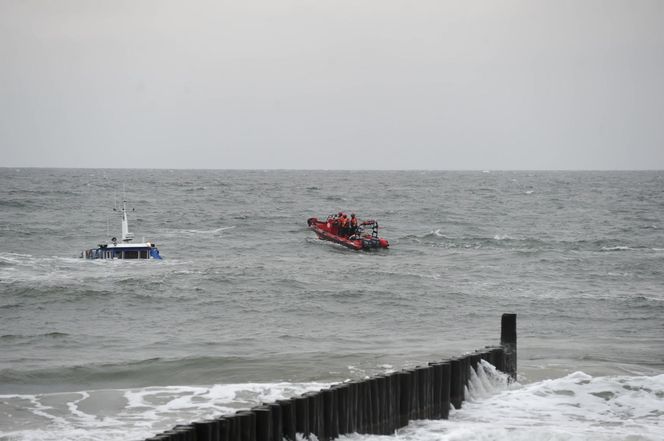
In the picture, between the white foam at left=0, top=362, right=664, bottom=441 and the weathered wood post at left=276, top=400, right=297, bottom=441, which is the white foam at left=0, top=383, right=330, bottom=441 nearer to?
the white foam at left=0, top=362, right=664, bottom=441

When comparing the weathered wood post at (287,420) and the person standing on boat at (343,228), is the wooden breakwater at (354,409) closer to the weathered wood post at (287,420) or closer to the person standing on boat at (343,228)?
the weathered wood post at (287,420)

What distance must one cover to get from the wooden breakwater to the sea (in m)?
0.22

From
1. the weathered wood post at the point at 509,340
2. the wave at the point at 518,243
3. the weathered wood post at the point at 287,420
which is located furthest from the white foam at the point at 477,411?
the wave at the point at 518,243

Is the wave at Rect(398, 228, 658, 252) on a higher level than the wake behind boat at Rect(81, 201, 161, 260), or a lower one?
lower

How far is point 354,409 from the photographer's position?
1026cm

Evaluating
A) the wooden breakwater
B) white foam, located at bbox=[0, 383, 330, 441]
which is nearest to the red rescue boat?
white foam, located at bbox=[0, 383, 330, 441]

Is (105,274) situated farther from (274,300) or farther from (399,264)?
(399,264)

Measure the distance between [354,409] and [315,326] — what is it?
1144 cm

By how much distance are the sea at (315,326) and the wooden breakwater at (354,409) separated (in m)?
0.22

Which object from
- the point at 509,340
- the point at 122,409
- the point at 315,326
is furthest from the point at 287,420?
the point at 315,326

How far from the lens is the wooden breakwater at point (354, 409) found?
894 centimetres

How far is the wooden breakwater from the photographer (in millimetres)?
8938

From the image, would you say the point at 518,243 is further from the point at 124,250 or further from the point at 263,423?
the point at 263,423

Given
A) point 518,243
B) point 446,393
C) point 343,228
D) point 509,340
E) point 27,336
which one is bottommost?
point 27,336
